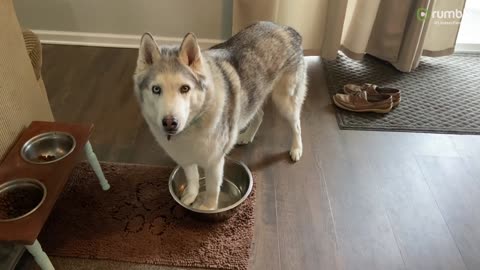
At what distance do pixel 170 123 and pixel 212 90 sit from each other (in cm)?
28

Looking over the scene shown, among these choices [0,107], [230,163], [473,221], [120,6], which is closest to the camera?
[0,107]

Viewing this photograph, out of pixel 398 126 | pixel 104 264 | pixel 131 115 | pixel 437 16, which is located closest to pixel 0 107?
pixel 104 264

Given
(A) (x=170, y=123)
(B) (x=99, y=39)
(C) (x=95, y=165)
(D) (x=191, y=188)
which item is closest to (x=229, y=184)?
(D) (x=191, y=188)

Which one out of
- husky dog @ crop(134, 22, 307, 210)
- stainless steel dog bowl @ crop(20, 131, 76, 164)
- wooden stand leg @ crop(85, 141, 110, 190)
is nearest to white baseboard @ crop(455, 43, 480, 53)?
husky dog @ crop(134, 22, 307, 210)

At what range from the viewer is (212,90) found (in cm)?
166

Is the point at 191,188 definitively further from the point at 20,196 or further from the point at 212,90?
the point at 20,196

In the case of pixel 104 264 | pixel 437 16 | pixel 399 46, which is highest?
pixel 437 16

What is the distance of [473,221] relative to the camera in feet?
6.97

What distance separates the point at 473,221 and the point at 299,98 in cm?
117

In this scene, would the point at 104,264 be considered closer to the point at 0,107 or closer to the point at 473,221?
the point at 0,107

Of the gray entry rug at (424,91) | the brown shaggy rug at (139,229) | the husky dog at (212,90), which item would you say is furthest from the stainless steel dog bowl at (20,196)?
the gray entry rug at (424,91)

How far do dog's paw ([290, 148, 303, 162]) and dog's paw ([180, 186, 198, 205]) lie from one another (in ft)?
2.24

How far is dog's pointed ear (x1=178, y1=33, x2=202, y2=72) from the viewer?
1.53 metres

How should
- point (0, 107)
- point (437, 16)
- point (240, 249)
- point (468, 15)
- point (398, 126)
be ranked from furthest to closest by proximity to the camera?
point (468, 15), point (437, 16), point (398, 126), point (240, 249), point (0, 107)
